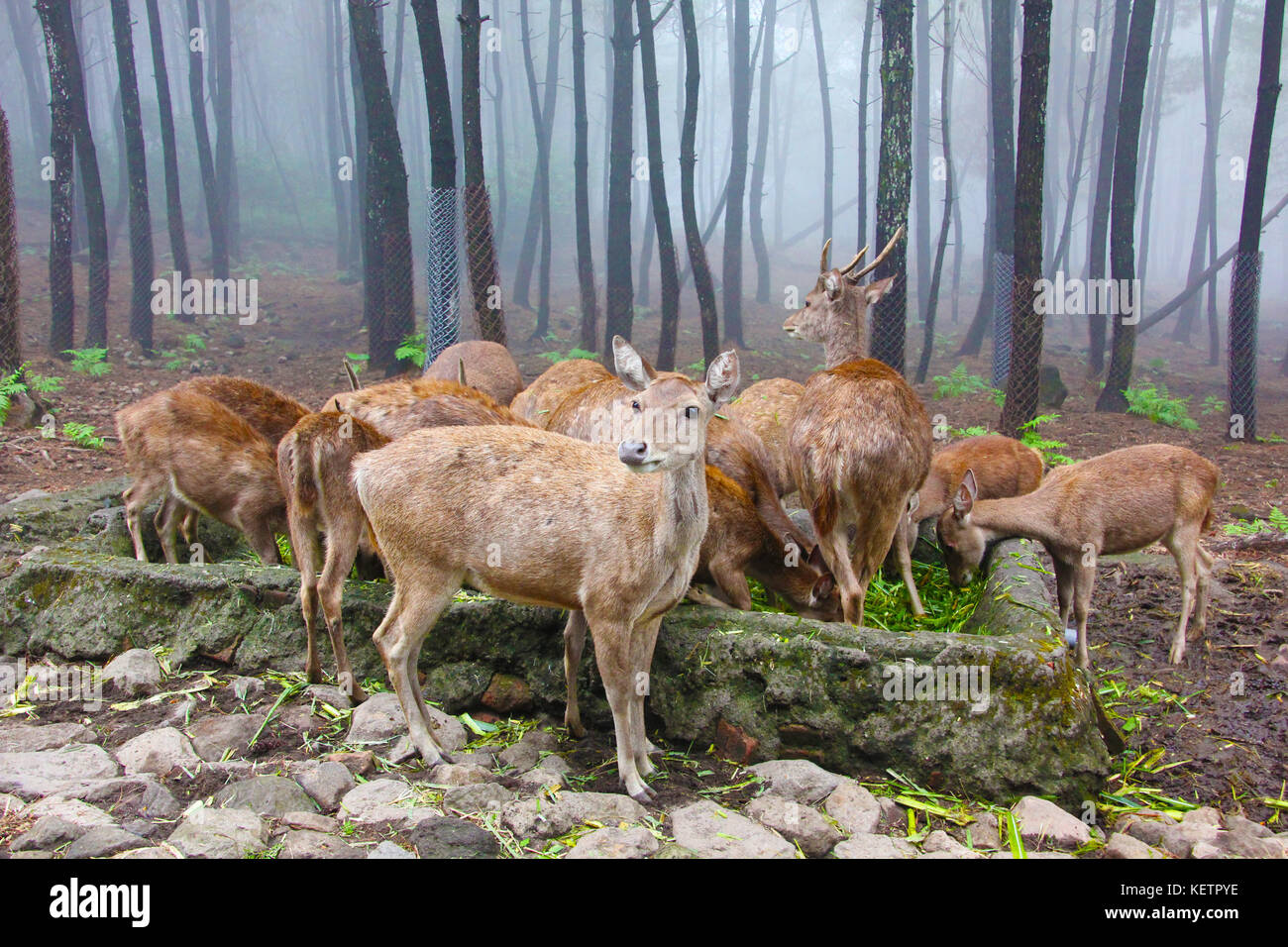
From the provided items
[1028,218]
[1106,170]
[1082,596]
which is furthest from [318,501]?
[1106,170]

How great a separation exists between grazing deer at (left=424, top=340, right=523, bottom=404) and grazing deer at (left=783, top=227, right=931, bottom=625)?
176 inches

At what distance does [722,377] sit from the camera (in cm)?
418

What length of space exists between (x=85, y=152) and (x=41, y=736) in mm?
14780

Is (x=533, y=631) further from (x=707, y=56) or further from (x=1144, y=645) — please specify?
(x=707, y=56)

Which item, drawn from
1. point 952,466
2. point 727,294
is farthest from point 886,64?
point 727,294

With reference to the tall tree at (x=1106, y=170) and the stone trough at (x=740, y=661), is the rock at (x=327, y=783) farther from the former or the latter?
the tall tree at (x=1106, y=170)

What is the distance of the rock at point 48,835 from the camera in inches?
128

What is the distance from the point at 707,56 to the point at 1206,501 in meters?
66.6

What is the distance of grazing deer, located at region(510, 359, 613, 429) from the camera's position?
24.6ft

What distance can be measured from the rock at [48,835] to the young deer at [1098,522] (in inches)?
198

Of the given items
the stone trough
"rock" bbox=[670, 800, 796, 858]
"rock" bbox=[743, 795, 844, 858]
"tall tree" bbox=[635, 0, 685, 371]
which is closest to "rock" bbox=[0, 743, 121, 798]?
the stone trough

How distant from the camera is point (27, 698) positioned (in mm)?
4727

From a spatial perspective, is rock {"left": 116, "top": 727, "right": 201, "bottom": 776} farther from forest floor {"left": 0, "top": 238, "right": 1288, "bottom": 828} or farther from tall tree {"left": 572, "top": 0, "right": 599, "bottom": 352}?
tall tree {"left": 572, "top": 0, "right": 599, "bottom": 352}

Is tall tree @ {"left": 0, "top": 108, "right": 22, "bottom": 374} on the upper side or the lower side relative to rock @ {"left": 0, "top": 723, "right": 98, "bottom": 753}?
upper
